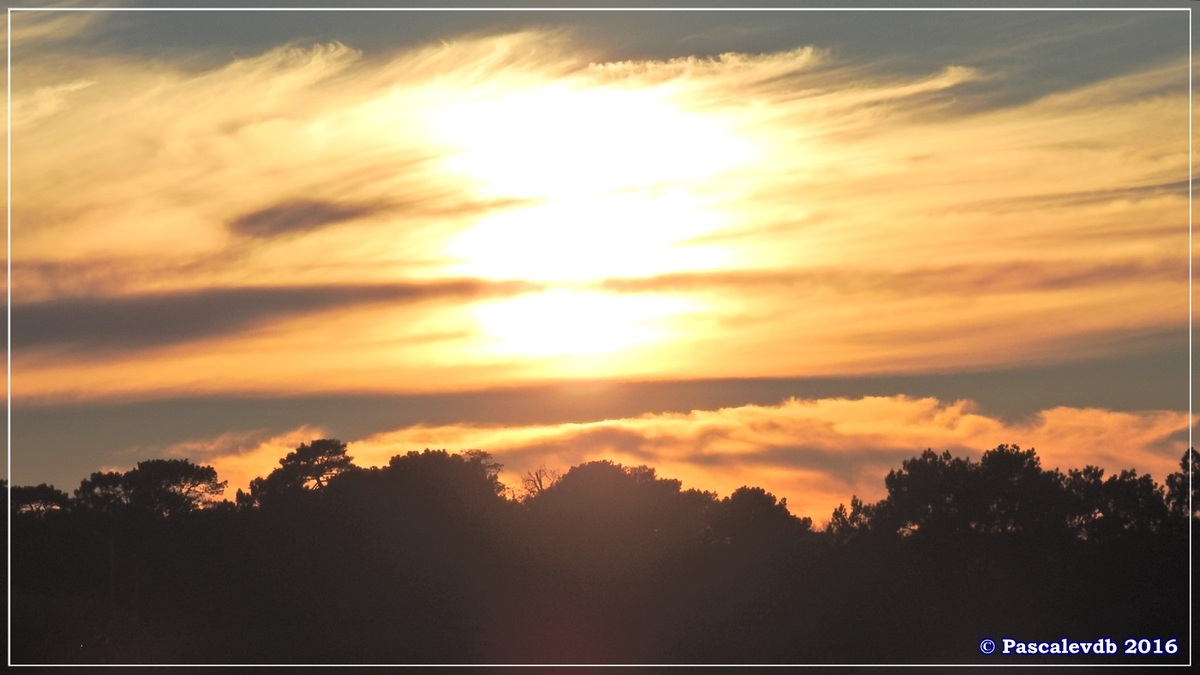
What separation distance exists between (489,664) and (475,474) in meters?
9.94

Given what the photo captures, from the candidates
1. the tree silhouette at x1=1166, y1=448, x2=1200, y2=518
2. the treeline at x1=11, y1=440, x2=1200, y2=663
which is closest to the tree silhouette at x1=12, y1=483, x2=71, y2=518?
the treeline at x1=11, y1=440, x2=1200, y2=663

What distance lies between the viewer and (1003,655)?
160ft

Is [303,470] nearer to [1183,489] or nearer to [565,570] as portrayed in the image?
[565,570]

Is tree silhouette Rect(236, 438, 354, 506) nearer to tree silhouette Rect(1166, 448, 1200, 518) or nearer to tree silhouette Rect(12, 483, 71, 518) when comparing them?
tree silhouette Rect(12, 483, 71, 518)

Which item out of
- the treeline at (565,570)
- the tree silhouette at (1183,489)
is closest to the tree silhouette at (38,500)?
the treeline at (565,570)

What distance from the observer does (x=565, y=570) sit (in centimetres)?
5400

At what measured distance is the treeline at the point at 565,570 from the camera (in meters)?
51.1

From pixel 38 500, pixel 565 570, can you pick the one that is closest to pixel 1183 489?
pixel 565 570

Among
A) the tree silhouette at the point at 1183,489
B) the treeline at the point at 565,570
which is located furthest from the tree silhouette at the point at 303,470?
the tree silhouette at the point at 1183,489

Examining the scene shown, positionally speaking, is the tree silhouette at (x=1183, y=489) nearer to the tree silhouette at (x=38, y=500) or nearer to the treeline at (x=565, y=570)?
the treeline at (x=565, y=570)

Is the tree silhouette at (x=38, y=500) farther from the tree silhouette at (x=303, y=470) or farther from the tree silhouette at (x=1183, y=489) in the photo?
the tree silhouette at (x=1183, y=489)

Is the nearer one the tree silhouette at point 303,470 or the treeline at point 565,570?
the treeline at point 565,570

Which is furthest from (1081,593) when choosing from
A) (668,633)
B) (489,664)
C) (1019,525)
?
(489,664)

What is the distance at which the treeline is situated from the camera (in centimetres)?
5106
